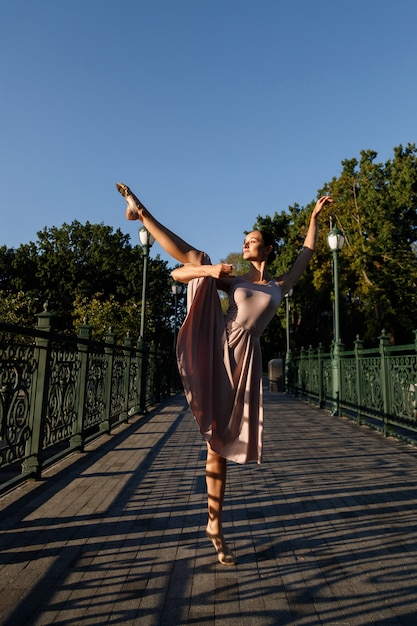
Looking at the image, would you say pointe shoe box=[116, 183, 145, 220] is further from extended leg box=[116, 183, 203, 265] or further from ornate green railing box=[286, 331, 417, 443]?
ornate green railing box=[286, 331, 417, 443]

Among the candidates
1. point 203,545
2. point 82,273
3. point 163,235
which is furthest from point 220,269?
point 82,273

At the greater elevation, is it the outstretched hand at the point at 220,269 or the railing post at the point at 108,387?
the outstretched hand at the point at 220,269

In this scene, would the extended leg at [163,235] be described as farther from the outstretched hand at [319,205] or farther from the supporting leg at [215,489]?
the supporting leg at [215,489]

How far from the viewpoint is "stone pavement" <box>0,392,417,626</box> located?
228cm

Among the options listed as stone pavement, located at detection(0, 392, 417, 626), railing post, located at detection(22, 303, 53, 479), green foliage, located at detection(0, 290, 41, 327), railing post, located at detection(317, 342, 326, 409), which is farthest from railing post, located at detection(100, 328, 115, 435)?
green foliage, located at detection(0, 290, 41, 327)

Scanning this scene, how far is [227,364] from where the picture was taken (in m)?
2.83

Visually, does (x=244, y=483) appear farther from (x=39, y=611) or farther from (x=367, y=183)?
(x=367, y=183)

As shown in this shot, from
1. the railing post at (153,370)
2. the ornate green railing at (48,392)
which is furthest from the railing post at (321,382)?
the ornate green railing at (48,392)

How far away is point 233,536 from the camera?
11.0 feet

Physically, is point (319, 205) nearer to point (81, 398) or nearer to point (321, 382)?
point (81, 398)

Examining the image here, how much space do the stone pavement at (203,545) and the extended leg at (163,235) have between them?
1.80 meters

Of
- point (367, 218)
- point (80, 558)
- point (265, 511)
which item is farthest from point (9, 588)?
point (367, 218)

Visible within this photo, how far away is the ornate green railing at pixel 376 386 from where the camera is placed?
748 centimetres

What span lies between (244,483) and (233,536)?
5.42 ft
